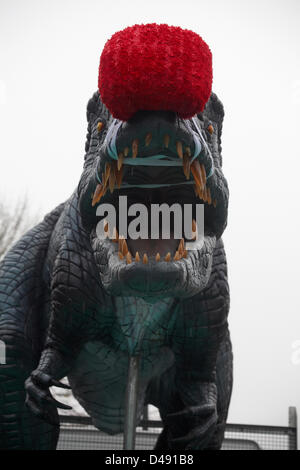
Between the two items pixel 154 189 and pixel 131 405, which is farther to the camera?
pixel 131 405

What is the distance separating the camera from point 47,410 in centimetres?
128

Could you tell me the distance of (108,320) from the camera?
53.0 inches

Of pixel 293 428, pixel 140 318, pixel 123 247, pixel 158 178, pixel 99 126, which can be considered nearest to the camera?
pixel 123 247

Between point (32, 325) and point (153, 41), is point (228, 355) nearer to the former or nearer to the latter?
point (32, 325)

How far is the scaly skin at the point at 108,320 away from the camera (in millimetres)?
1065

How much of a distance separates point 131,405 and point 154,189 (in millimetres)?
511

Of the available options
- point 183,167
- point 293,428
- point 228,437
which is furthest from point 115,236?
point 228,437

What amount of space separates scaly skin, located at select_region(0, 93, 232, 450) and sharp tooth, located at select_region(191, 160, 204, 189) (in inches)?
0.8

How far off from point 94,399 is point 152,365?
23cm

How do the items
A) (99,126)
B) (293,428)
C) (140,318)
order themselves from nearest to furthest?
1. (99,126)
2. (140,318)
3. (293,428)

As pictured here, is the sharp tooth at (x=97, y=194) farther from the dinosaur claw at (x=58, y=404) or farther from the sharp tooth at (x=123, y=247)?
the dinosaur claw at (x=58, y=404)

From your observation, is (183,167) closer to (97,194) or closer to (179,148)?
(179,148)

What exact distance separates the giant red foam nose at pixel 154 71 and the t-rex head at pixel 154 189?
0.01 m
